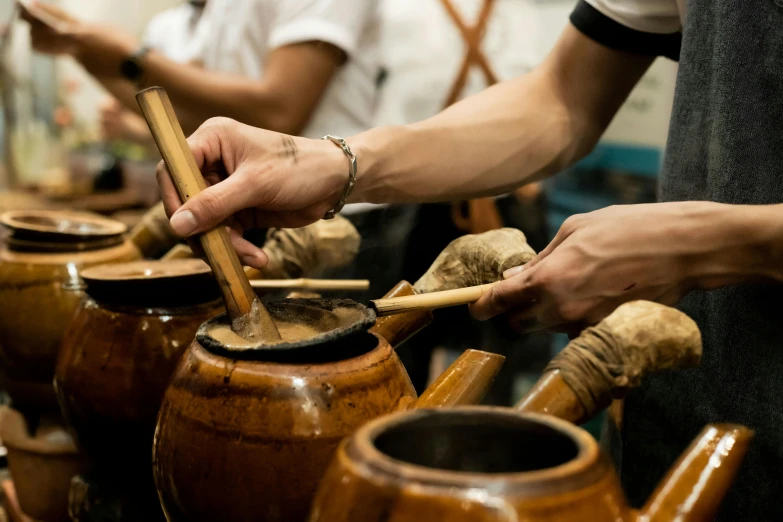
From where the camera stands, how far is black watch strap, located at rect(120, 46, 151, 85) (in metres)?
2.20

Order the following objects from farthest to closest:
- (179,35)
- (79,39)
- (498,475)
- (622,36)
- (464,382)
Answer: (179,35) → (79,39) → (622,36) → (464,382) → (498,475)

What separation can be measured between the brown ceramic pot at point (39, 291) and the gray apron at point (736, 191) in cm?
95

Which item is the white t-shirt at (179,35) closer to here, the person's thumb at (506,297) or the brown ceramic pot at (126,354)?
the brown ceramic pot at (126,354)

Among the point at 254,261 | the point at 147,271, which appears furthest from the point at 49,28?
the point at 254,261

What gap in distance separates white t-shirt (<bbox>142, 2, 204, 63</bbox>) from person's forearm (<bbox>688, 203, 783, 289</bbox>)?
1.81 m

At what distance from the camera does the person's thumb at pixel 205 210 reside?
96 centimetres

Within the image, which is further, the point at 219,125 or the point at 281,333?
the point at 219,125

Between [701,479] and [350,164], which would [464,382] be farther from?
[350,164]

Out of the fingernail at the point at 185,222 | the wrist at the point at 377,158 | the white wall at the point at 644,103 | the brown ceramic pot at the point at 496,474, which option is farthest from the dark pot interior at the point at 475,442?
the white wall at the point at 644,103

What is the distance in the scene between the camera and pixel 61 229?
1463 mm

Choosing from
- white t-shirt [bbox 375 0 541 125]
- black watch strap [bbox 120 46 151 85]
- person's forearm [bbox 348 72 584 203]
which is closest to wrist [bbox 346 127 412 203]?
person's forearm [bbox 348 72 584 203]

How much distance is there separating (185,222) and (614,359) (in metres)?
0.52

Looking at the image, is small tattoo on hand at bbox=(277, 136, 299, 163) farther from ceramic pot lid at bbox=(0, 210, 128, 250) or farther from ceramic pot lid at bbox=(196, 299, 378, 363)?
ceramic pot lid at bbox=(0, 210, 128, 250)

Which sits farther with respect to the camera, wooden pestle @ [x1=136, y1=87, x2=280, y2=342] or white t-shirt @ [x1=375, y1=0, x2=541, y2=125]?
white t-shirt @ [x1=375, y1=0, x2=541, y2=125]
